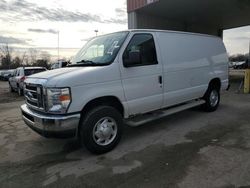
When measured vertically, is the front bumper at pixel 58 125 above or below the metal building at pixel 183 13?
below

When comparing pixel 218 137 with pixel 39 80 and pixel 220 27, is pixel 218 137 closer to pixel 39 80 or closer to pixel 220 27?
pixel 39 80

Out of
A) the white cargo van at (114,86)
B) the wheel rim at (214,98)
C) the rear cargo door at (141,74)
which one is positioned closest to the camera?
the white cargo van at (114,86)

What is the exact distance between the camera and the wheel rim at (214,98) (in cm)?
761

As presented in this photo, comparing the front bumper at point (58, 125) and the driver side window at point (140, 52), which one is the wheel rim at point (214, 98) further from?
the front bumper at point (58, 125)

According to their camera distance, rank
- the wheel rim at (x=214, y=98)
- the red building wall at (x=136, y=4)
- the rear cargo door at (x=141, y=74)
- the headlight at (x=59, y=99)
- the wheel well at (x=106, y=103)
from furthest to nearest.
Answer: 1. the red building wall at (x=136, y=4)
2. the wheel rim at (x=214, y=98)
3. the rear cargo door at (x=141, y=74)
4. the wheel well at (x=106, y=103)
5. the headlight at (x=59, y=99)

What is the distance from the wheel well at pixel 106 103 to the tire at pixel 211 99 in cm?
346

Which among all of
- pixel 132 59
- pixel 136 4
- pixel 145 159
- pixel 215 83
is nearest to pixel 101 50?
pixel 132 59

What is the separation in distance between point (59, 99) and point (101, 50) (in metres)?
1.62

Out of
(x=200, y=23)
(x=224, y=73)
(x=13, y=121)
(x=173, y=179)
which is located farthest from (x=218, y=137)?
(x=200, y=23)

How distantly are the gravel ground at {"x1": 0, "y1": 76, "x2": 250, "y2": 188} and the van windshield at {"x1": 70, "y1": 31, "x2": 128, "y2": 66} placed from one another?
68.5 inches

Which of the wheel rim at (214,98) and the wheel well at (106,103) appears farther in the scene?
the wheel rim at (214,98)

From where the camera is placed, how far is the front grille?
14.1 ft

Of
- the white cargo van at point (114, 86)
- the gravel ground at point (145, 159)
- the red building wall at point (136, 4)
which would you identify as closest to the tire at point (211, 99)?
the white cargo van at point (114, 86)

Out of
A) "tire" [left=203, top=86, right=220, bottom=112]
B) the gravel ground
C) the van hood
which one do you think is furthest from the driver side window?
"tire" [left=203, top=86, right=220, bottom=112]
